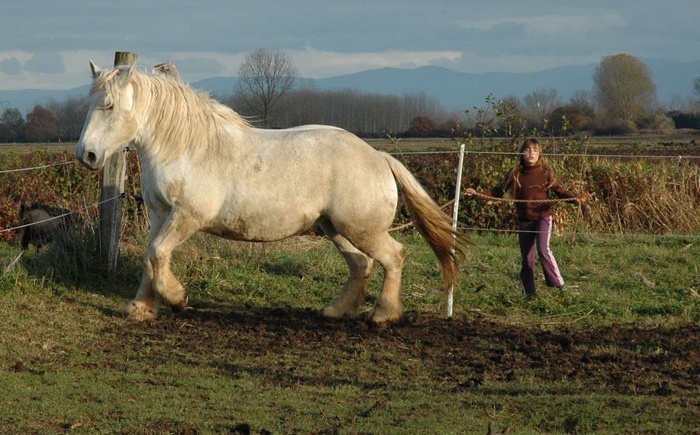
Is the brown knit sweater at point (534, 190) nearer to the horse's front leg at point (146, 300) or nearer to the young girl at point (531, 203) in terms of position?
the young girl at point (531, 203)

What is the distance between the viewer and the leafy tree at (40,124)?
89.8 ft

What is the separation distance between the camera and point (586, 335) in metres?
7.93

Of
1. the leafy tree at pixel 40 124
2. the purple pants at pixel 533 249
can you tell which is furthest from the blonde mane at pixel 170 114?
the leafy tree at pixel 40 124

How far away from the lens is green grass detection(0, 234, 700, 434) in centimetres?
553

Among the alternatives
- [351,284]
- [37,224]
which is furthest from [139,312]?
[37,224]

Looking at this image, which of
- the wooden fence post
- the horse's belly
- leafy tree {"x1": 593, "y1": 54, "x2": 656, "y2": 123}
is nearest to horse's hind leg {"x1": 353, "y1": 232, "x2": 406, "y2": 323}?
the horse's belly

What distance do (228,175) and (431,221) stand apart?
1.92 metres

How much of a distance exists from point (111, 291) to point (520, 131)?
798cm

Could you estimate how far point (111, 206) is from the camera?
9.59 metres

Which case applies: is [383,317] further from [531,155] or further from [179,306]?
[531,155]

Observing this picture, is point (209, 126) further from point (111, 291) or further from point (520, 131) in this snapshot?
point (520, 131)

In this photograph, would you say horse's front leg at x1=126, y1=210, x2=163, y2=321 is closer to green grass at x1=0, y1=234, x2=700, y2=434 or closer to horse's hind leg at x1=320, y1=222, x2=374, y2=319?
green grass at x1=0, y1=234, x2=700, y2=434

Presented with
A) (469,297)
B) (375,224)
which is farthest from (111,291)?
(469,297)

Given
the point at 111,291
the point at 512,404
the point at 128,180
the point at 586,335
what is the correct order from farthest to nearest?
1. the point at 128,180
2. the point at 111,291
3. the point at 586,335
4. the point at 512,404
